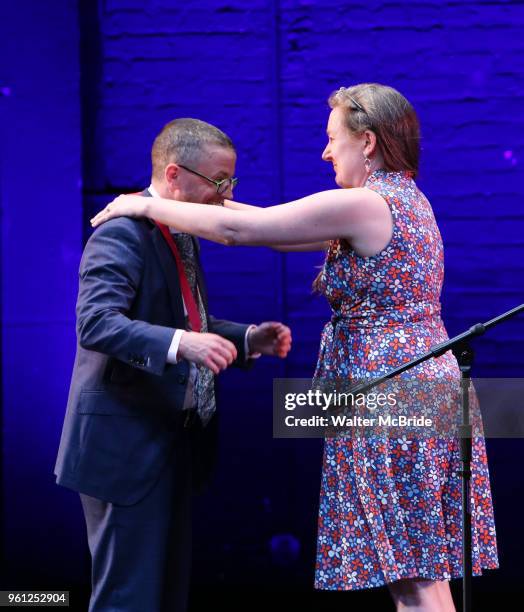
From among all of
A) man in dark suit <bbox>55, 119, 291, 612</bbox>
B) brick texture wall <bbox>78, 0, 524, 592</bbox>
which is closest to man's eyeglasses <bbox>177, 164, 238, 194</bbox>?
man in dark suit <bbox>55, 119, 291, 612</bbox>

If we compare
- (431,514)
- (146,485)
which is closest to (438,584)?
(431,514)

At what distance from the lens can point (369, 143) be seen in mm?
2453

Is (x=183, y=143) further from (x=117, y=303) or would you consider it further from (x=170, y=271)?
(x=117, y=303)

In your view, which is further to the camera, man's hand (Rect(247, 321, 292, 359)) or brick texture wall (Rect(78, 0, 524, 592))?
brick texture wall (Rect(78, 0, 524, 592))

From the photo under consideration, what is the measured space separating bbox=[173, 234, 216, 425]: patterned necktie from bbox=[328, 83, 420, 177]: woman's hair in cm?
58

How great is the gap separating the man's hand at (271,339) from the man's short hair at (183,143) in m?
0.51

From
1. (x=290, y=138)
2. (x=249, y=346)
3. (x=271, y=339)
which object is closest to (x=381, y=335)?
(x=271, y=339)

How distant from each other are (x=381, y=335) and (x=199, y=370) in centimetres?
54

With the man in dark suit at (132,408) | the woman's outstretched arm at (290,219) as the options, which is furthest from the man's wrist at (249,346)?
the woman's outstretched arm at (290,219)

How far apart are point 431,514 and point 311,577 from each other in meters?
1.46

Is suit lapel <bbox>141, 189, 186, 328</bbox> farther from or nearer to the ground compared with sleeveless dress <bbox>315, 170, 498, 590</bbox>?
farther from the ground

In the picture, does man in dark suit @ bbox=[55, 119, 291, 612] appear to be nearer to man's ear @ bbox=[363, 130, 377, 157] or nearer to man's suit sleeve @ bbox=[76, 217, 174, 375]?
man's suit sleeve @ bbox=[76, 217, 174, 375]

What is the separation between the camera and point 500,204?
11.7ft

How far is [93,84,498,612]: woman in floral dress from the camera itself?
2.33 m
